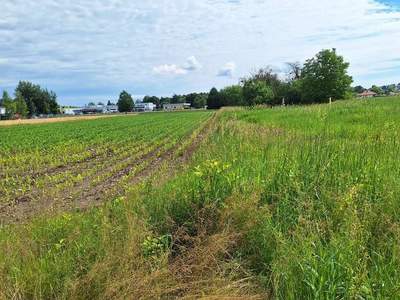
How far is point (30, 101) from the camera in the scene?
478 ft

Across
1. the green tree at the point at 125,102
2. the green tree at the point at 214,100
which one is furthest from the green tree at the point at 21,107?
the green tree at the point at 214,100

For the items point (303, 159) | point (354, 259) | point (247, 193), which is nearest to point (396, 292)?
point (354, 259)

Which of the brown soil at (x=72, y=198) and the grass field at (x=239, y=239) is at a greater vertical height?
the grass field at (x=239, y=239)

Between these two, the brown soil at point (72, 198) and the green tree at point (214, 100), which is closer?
the brown soil at point (72, 198)

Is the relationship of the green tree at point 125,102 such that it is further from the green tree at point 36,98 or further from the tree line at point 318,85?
the tree line at point 318,85

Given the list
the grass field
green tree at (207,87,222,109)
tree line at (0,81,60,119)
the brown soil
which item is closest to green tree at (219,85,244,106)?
green tree at (207,87,222,109)

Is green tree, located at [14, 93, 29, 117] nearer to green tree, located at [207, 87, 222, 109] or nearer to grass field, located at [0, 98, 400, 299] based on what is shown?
green tree, located at [207, 87, 222, 109]

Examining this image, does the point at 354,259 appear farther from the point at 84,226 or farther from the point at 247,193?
the point at 84,226

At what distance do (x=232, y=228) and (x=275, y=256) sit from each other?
0.75 m

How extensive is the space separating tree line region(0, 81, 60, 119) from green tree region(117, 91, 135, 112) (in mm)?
27620

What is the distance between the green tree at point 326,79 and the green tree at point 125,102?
99.9m

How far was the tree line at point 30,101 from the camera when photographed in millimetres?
131125

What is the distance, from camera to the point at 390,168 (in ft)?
17.6

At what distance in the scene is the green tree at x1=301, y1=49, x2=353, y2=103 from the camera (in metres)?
87.8
